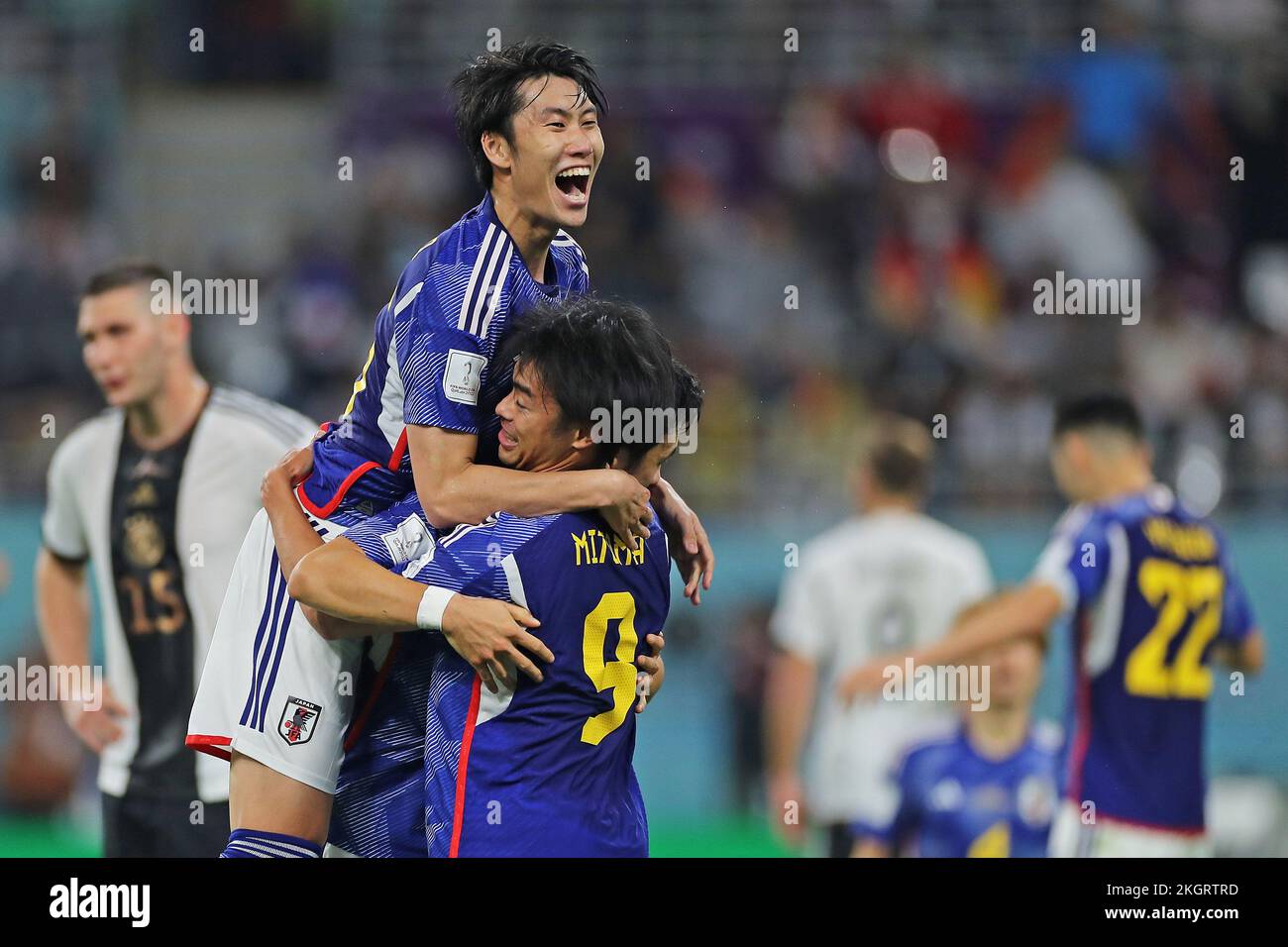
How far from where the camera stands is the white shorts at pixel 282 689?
4.24 metres

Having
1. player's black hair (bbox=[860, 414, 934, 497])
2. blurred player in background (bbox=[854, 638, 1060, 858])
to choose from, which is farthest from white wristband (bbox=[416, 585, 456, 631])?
player's black hair (bbox=[860, 414, 934, 497])

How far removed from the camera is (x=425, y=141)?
12.5 m

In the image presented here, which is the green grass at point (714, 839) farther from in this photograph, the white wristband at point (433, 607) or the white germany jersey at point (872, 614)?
the white wristband at point (433, 607)

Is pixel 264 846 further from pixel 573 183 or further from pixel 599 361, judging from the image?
pixel 573 183

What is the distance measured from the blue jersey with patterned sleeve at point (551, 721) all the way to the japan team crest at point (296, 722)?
479 mm

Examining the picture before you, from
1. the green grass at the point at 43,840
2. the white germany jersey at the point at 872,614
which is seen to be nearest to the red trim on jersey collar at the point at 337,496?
the white germany jersey at the point at 872,614

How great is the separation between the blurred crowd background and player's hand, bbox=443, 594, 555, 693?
20.9 ft

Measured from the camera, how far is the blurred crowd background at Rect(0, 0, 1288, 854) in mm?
10516

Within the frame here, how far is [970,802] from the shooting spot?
683 cm

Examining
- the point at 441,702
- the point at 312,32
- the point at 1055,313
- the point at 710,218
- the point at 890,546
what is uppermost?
the point at 312,32

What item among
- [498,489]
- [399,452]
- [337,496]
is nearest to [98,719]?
[337,496]

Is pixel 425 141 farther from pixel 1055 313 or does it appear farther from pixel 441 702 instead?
pixel 441 702
